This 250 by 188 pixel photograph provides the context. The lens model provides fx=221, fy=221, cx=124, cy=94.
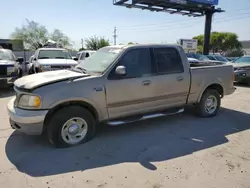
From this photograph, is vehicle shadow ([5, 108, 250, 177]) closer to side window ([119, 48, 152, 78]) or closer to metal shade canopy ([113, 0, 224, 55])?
side window ([119, 48, 152, 78])

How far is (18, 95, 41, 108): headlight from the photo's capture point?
3630 mm

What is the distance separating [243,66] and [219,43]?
4796 cm

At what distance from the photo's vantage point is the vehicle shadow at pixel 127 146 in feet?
11.4

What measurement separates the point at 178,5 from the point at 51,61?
19671 mm

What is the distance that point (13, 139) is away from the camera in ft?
14.3

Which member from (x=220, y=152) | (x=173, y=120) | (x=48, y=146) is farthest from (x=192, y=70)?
(x=48, y=146)

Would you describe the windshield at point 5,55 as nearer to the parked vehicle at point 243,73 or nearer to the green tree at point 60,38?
the parked vehicle at point 243,73

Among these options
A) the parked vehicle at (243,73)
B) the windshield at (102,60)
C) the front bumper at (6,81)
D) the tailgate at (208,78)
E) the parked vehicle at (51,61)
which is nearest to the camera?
the windshield at (102,60)

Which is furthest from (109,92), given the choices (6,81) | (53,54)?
(53,54)

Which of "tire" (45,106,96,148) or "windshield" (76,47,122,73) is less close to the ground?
"windshield" (76,47,122,73)

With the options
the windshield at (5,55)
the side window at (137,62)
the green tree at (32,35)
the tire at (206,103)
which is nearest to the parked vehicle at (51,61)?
the windshield at (5,55)

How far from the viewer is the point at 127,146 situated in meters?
4.11

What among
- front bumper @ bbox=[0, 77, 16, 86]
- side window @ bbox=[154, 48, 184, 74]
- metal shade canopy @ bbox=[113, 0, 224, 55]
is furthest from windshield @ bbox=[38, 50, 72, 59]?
metal shade canopy @ bbox=[113, 0, 224, 55]

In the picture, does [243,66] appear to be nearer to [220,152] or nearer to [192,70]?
[192,70]
